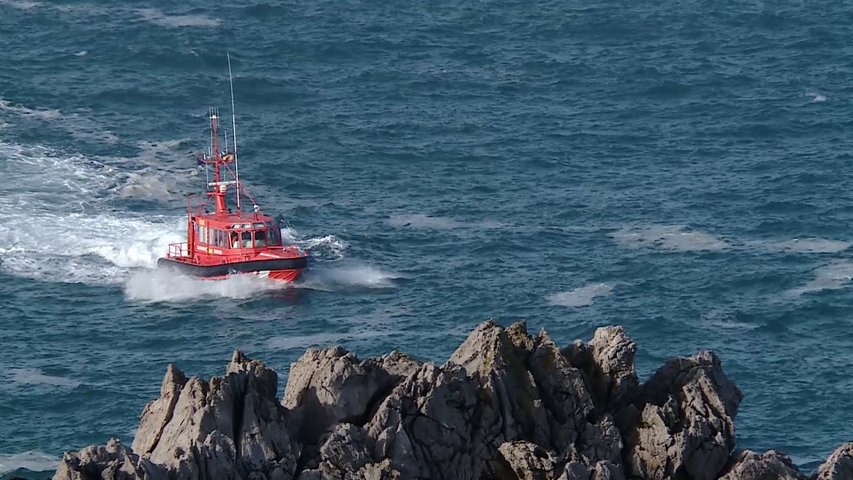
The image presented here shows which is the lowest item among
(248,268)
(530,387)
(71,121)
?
(248,268)

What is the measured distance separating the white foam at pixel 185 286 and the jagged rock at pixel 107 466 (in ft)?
240

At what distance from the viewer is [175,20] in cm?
18562

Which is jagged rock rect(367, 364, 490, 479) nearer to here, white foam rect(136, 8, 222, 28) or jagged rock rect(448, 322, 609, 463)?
jagged rock rect(448, 322, 609, 463)

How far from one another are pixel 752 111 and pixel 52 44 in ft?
183

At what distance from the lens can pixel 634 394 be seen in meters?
59.5

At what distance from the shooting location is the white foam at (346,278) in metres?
126

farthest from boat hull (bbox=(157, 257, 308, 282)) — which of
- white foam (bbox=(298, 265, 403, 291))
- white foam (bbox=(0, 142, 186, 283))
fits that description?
white foam (bbox=(0, 142, 186, 283))

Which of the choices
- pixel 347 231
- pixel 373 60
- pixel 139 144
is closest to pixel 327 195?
pixel 347 231

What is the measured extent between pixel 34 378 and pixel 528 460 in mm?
55043

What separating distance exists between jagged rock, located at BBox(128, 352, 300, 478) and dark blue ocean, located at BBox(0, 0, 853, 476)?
122 feet

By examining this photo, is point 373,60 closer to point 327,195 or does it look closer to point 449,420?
point 327,195

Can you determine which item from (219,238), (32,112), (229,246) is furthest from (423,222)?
(32,112)

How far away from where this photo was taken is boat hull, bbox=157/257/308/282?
12875 cm

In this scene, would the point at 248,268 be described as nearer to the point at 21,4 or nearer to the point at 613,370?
the point at 21,4
